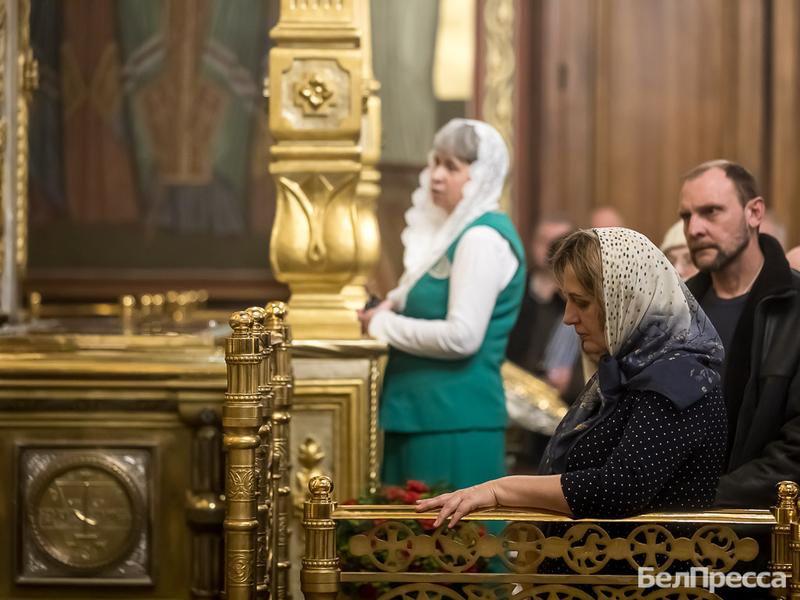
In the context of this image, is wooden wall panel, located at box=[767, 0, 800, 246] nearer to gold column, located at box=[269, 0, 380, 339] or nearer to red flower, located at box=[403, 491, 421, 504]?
gold column, located at box=[269, 0, 380, 339]

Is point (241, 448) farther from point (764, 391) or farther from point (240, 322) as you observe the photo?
point (764, 391)

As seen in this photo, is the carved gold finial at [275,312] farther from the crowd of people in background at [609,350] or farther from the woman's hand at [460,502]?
the woman's hand at [460,502]

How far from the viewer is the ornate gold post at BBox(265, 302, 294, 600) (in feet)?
13.8

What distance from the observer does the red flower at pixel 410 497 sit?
460 cm

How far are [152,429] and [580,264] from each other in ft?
Answer: 5.70

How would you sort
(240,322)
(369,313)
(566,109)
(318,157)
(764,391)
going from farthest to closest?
(566,109)
(369,313)
(318,157)
(764,391)
(240,322)

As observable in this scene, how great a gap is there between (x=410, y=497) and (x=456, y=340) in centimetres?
87

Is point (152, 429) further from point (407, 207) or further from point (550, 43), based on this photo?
point (550, 43)

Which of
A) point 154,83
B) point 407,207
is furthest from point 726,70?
point 154,83

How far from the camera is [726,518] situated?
336 centimetres

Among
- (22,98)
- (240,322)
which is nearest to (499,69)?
(22,98)

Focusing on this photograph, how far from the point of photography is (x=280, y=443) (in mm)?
4367

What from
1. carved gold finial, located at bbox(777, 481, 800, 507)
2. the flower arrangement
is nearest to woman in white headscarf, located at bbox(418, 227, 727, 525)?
carved gold finial, located at bbox(777, 481, 800, 507)

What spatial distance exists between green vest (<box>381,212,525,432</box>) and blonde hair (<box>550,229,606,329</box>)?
2064mm
